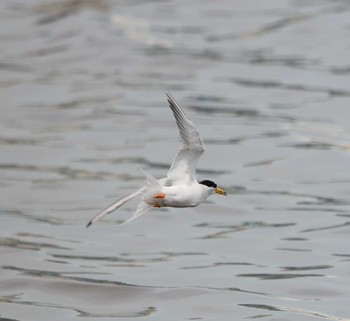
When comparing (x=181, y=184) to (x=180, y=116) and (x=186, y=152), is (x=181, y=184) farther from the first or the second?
(x=180, y=116)

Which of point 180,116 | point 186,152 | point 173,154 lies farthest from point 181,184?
point 173,154

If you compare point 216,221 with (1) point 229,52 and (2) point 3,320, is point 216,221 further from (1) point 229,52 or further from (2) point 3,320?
(1) point 229,52

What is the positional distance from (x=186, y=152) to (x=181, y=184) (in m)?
0.45

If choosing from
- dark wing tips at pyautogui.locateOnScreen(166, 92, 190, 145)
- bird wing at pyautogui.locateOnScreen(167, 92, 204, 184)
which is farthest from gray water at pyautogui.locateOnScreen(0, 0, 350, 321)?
dark wing tips at pyautogui.locateOnScreen(166, 92, 190, 145)

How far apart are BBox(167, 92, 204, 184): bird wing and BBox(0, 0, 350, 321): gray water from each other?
4.76 meters

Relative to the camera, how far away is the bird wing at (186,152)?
43.0 feet

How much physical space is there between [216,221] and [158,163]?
331 centimetres

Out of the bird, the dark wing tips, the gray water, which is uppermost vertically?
the dark wing tips

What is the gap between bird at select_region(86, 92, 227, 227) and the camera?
499 inches

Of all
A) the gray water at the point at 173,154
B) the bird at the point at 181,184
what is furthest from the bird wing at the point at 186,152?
the gray water at the point at 173,154

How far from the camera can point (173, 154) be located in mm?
27094

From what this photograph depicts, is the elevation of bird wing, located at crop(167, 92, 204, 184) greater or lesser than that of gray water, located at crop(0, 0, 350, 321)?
greater

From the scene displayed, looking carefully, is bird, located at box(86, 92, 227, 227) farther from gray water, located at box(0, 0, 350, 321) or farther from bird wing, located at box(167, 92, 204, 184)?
gray water, located at box(0, 0, 350, 321)

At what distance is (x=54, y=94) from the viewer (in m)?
32.2
